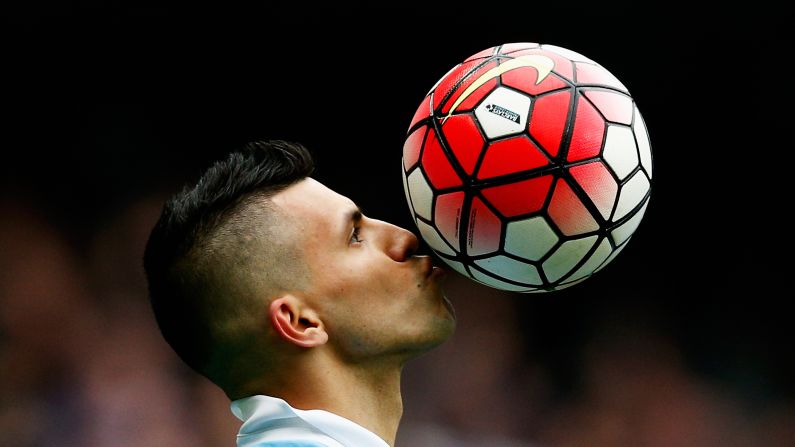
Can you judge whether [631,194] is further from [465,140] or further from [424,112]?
[424,112]

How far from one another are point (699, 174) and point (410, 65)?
7.16 ft

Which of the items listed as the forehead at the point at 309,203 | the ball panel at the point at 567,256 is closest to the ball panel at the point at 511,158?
the ball panel at the point at 567,256

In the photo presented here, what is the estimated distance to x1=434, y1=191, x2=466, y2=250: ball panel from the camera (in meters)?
2.36

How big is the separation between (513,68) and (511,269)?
579mm

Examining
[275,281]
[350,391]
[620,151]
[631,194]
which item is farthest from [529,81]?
[350,391]

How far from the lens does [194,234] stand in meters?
2.45

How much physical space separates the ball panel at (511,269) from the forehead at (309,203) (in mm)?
468

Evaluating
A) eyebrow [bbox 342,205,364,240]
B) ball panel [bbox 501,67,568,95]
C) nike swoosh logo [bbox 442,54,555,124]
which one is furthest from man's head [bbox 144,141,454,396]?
ball panel [bbox 501,67,568,95]

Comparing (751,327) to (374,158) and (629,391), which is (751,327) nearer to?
(629,391)

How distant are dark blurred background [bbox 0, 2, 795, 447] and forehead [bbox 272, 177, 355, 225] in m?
3.27

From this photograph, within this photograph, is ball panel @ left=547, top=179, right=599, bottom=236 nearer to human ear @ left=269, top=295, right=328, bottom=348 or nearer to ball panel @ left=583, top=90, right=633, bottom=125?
ball panel @ left=583, top=90, right=633, bottom=125

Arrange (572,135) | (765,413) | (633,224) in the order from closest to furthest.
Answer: (572,135) < (633,224) < (765,413)

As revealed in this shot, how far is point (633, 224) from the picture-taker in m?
2.46

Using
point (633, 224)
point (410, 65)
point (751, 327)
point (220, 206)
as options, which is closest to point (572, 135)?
point (633, 224)
